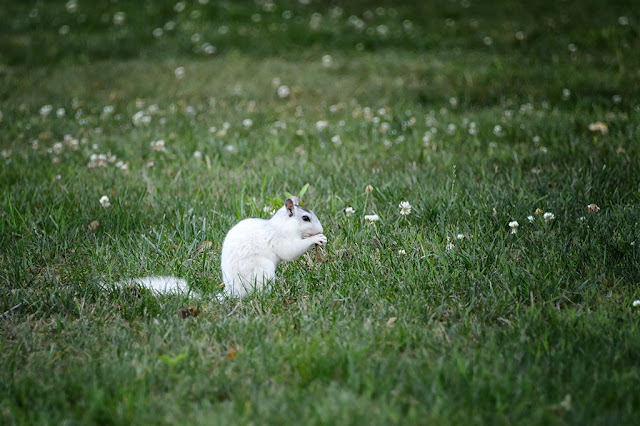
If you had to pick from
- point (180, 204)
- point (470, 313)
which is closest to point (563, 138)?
point (470, 313)

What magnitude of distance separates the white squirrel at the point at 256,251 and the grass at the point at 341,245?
11 centimetres

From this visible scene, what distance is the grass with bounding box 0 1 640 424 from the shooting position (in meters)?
2.11

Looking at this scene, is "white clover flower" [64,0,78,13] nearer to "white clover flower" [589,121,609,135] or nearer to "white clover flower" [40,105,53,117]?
"white clover flower" [40,105,53,117]

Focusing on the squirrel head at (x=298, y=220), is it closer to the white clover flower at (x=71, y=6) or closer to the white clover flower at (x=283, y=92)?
the white clover flower at (x=283, y=92)

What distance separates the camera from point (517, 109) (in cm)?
649

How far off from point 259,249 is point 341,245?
0.68 m

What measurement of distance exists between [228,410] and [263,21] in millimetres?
10230

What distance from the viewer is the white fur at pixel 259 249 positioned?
294cm

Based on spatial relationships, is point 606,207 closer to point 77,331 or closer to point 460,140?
point 460,140

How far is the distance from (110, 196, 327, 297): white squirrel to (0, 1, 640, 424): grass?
0.36 ft

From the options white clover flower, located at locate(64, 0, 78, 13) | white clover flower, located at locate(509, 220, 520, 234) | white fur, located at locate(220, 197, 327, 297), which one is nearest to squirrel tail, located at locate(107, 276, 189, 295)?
white fur, located at locate(220, 197, 327, 297)

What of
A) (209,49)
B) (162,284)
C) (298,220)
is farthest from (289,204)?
(209,49)

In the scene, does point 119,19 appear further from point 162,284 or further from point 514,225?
point 514,225

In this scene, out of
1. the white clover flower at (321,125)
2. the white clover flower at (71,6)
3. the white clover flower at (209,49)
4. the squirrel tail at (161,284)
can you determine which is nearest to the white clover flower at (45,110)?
the white clover flower at (321,125)
